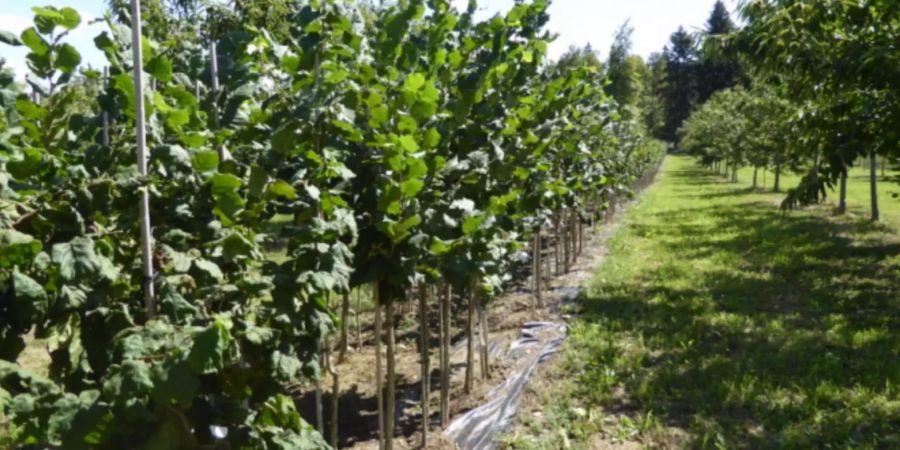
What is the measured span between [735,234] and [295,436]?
43.8 ft

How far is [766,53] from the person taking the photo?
8.16 m

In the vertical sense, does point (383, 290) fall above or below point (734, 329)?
above

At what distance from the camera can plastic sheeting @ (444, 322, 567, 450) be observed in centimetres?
454

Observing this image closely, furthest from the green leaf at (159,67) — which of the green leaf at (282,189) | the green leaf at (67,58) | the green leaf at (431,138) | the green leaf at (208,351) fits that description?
the green leaf at (431,138)

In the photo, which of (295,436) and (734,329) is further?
(734,329)

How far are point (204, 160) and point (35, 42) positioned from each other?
1.53 feet

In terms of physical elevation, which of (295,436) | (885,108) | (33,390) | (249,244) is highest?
(885,108)

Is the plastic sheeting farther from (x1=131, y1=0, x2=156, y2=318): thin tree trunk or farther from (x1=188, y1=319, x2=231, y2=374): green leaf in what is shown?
(x1=188, y1=319, x2=231, y2=374): green leaf

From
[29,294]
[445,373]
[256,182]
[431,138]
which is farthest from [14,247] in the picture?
[445,373]

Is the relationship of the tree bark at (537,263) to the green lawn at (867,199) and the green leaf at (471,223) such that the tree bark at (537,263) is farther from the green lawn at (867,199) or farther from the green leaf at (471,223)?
the green leaf at (471,223)

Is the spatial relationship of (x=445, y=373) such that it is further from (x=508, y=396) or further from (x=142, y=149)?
(x=142, y=149)

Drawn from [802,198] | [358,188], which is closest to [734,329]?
[802,198]

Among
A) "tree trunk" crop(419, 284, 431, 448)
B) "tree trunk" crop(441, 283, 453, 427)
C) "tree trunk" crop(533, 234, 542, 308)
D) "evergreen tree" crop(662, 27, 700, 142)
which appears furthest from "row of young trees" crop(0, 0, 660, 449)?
"evergreen tree" crop(662, 27, 700, 142)

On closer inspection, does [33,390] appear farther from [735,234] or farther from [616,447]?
[735,234]
